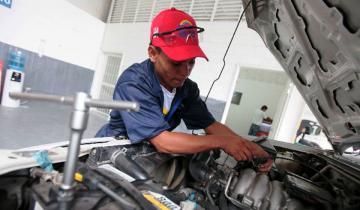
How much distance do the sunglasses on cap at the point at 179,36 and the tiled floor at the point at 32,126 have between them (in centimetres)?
226

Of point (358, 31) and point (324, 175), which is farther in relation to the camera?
point (324, 175)

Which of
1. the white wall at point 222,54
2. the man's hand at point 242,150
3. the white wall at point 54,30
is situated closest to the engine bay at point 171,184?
the man's hand at point 242,150

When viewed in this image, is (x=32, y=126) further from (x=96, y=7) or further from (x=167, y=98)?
(x=96, y=7)

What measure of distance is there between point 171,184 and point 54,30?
5.42 meters

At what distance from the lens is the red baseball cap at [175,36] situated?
1.10 m

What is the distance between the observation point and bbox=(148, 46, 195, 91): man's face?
3.80 ft

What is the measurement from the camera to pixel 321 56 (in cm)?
97

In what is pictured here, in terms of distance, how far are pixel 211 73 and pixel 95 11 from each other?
415 cm

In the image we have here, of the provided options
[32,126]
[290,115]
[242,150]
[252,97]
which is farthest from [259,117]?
[242,150]

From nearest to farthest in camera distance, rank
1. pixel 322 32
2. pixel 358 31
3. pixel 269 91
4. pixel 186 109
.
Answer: pixel 358 31
pixel 322 32
pixel 186 109
pixel 269 91

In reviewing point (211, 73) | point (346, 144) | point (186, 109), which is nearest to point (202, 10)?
point (211, 73)

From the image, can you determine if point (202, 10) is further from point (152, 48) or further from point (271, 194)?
point (271, 194)

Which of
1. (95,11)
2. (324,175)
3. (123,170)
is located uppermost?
(95,11)

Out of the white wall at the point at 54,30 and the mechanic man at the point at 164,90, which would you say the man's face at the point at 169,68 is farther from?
the white wall at the point at 54,30
